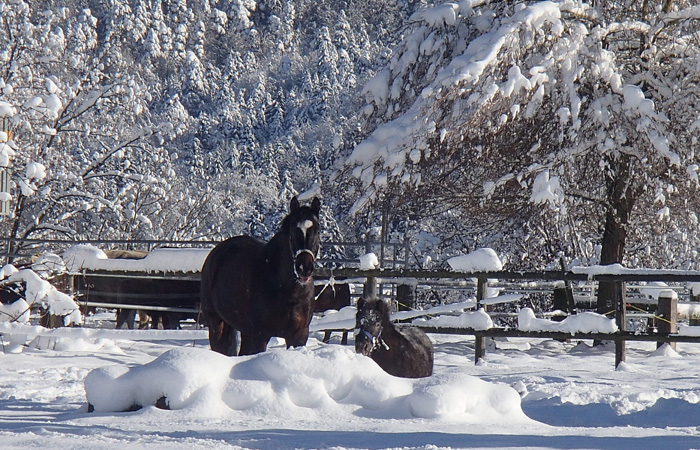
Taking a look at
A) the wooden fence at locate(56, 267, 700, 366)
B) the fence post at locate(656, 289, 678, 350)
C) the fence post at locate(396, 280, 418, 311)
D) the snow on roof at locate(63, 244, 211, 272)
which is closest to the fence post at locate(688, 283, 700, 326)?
the fence post at locate(656, 289, 678, 350)

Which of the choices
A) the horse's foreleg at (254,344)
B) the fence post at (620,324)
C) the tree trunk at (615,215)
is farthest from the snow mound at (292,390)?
the tree trunk at (615,215)

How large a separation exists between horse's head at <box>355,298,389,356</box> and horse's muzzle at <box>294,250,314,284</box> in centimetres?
79

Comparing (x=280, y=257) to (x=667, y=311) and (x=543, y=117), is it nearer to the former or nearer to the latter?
(x=543, y=117)

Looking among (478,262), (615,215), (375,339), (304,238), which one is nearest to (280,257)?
(304,238)

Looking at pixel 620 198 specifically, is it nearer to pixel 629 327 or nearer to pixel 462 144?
pixel 462 144

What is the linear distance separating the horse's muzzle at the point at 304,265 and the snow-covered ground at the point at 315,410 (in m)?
1.55

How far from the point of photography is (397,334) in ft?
27.4

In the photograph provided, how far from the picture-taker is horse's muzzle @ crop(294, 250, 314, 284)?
293 inches

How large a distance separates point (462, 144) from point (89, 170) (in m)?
15.0

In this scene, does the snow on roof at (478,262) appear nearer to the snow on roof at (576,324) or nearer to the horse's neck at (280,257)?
the snow on roof at (576,324)

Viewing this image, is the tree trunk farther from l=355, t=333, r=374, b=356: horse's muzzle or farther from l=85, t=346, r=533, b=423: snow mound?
l=85, t=346, r=533, b=423: snow mound

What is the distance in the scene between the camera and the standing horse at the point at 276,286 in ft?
25.0

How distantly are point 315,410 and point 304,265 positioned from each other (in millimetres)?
2285

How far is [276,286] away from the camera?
7852mm
